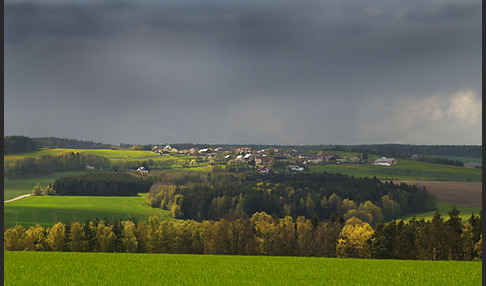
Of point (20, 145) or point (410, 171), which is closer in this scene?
point (410, 171)

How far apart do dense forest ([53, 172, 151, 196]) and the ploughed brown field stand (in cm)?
4304

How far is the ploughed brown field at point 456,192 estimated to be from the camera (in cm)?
5441

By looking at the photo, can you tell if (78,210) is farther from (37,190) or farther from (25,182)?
(25,182)

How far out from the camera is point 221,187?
63.8 meters

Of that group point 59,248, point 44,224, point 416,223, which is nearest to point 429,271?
point 416,223

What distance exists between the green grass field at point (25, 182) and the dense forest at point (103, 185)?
3.13 m

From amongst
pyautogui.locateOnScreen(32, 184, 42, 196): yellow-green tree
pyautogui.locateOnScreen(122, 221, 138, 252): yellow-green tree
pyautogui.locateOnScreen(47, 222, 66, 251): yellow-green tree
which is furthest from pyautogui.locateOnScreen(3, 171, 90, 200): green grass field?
pyautogui.locateOnScreen(122, 221, 138, 252): yellow-green tree

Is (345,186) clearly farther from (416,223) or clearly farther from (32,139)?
(32,139)

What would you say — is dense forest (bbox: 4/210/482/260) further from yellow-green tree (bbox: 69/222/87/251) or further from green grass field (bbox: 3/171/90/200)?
green grass field (bbox: 3/171/90/200)

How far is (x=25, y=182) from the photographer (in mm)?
77750

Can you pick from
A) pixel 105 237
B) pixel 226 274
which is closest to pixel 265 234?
pixel 105 237

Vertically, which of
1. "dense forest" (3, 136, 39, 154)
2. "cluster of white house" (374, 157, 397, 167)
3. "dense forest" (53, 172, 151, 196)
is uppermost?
"dense forest" (3, 136, 39, 154)

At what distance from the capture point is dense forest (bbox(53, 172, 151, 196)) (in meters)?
67.7

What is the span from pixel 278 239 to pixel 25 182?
58.6 metres
